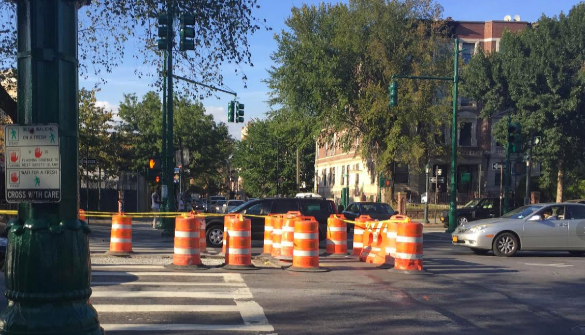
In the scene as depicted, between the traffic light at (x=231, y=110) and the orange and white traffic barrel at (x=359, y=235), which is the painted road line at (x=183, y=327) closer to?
the orange and white traffic barrel at (x=359, y=235)

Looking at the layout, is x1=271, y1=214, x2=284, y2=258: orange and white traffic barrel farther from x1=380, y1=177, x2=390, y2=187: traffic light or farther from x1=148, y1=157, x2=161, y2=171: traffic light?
x1=380, y1=177, x2=390, y2=187: traffic light

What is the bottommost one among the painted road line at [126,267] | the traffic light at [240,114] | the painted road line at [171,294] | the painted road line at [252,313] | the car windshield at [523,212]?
the painted road line at [126,267]

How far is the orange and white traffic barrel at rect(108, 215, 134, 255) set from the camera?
15.0 meters

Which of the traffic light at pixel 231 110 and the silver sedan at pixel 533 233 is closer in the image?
the silver sedan at pixel 533 233

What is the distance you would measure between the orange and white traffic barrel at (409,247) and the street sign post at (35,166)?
29.8 ft

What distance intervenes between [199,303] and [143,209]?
127 feet

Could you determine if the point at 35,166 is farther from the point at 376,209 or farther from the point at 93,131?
the point at 93,131

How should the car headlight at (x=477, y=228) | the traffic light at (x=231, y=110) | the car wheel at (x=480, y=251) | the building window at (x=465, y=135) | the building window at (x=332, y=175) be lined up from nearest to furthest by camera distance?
the car headlight at (x=477, y=228) < the car wheel at (x=480, y=251) < the traffic light at (x=231, y=110) < the building window at (x=465, y=135) < the building window at (x=332, y=175)

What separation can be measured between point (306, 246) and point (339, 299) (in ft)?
10.6

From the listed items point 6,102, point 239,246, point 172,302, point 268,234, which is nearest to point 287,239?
point 268,234

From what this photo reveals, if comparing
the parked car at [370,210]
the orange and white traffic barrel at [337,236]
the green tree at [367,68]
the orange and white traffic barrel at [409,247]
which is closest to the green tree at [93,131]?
the green tree at [367,68]

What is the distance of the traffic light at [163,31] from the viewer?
43.5 ft

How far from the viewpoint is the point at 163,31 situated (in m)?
15.0

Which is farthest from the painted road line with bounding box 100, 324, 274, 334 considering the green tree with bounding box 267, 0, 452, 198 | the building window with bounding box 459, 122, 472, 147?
the building window with bounding box 459, 122, 472, 147
